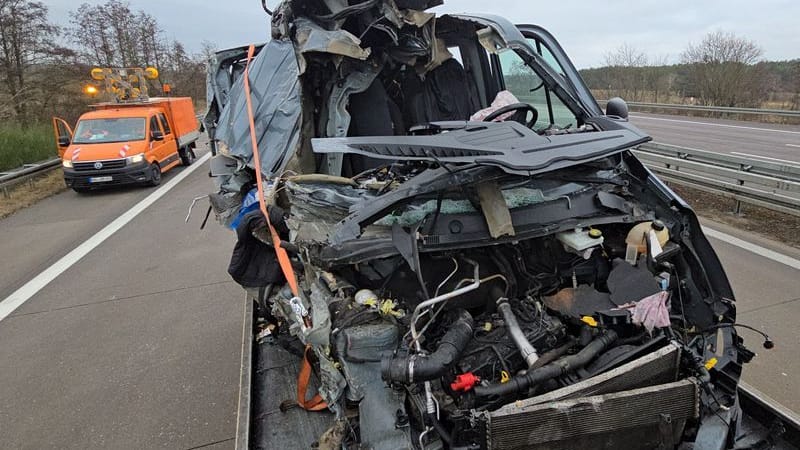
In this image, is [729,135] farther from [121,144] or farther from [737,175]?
[121,144]

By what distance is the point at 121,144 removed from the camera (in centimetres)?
1112

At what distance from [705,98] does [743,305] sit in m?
21.4

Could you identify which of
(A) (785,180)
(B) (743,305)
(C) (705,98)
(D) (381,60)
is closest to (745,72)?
(C) (705,98)

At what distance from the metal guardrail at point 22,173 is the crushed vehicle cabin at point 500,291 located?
395 inches

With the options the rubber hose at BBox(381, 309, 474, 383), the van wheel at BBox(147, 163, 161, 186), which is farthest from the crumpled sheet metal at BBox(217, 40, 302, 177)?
the van wheel at BBox(147, 163, 161, 186)

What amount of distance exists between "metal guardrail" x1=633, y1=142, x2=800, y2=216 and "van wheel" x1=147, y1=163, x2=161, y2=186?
10206 mm

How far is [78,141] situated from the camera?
11258mm

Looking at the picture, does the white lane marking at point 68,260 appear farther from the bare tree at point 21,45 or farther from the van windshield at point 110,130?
the bare tree at point 21,45

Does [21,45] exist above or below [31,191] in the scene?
above

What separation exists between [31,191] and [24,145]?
99.4 inches

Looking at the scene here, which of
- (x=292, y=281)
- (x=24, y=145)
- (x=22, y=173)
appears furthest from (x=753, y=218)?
(x=24, y=145)

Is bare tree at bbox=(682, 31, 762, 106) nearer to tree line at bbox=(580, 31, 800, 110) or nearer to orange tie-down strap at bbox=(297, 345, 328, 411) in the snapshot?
tree line at bbox=(580, 31, 800, 110)

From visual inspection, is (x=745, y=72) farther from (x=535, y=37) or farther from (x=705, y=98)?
(x=535, y=37)

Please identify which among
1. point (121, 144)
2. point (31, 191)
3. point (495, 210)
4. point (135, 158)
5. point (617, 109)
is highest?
point (617, 109)
